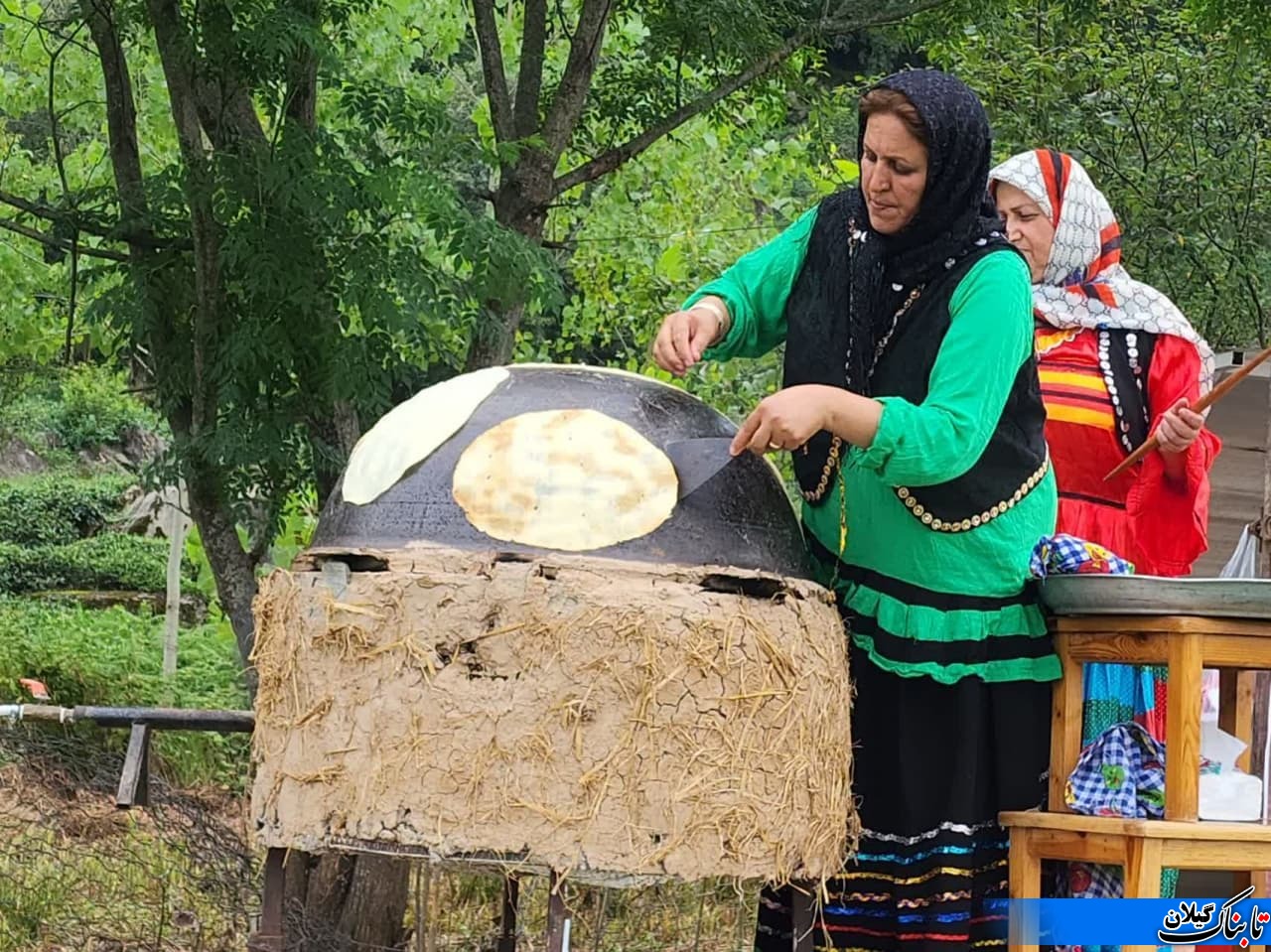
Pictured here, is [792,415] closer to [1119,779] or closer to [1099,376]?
[1119,779]

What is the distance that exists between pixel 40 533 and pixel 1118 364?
16.0 meters

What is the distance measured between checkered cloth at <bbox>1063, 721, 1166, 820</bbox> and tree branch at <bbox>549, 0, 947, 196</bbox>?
2.84 m

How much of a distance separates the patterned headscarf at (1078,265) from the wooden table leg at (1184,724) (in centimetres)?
110

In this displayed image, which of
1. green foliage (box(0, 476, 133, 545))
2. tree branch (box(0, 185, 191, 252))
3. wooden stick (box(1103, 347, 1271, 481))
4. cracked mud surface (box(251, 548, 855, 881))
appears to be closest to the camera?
cracked mud surface (box(251, 548, 855, 881))

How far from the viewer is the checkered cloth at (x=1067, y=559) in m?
2.96

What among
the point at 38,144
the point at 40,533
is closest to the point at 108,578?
the point at 40,533

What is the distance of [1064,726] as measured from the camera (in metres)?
3.00

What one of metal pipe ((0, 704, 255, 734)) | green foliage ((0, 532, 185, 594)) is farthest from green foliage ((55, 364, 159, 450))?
metal pipe ((0, 704, 255, 734))

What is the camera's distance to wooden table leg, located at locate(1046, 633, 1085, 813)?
298 cm

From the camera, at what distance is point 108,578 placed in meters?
A: 16.5

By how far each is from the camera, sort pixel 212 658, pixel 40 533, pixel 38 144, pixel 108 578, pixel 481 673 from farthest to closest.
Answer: pixel 40 533 < pixel 108 578 < pixel 212 658 < pixel 38 144 < pixel 481 673

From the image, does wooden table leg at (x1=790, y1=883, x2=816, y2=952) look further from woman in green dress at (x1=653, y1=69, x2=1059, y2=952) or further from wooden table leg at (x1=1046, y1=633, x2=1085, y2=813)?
wooden table leg at (x1=1046, y1=633, x2=1085, y2=813)

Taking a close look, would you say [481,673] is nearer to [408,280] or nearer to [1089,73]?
[408,280]

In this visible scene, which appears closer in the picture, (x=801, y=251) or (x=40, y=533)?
(x=801, y=251)
